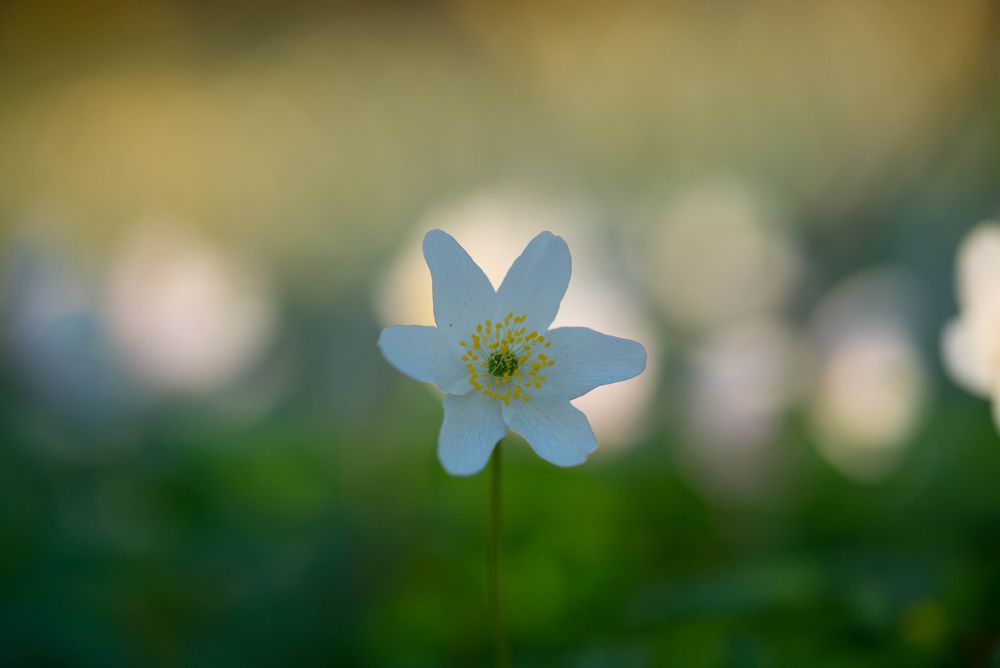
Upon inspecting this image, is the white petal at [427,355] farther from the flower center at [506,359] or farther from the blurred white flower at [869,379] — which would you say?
the blurred white flower at [869,379]

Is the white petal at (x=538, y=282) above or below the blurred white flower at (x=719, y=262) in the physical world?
below

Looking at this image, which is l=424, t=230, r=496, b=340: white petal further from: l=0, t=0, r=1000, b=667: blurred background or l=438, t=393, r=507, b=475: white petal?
l=0, t=0, r=1000, b=667: blurred background

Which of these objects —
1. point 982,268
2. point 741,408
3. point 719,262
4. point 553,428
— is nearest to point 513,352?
point 553,428

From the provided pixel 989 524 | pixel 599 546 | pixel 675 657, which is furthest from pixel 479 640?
pixel 989 524

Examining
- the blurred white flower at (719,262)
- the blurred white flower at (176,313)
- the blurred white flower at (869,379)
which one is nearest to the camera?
the blurred white flower at (869,379)

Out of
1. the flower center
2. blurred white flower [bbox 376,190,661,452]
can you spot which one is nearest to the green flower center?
the flower center

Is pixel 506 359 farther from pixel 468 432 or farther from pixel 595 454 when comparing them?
pixel 595 454

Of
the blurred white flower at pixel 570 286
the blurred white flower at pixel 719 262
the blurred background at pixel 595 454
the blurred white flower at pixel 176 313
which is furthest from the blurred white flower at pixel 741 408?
the blurred white flower at pixel 176 313

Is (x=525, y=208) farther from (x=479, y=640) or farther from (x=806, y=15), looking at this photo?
(x=806, y=15)
